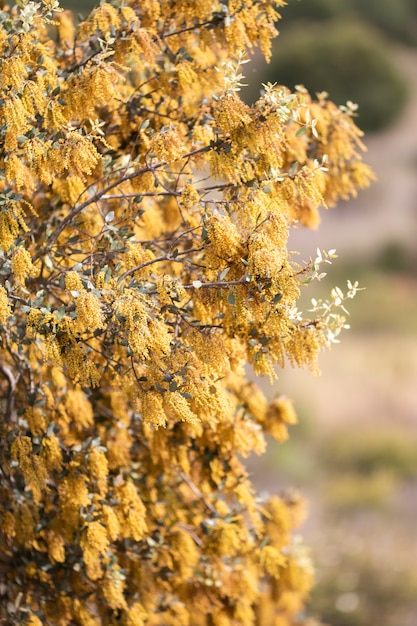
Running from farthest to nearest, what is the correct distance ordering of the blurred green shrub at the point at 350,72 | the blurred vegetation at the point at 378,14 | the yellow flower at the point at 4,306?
the blurred vegetation at the point at 378,14 < the blurred green shrub at the point at 350,72 < the yellow flower at the point at 4,306

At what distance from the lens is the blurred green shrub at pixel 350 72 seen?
111 ft

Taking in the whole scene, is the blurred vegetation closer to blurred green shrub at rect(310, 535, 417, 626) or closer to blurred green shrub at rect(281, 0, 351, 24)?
blurred green shrub at rect(281, 0, 351, 24)

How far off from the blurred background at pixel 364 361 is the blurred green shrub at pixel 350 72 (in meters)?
0.05

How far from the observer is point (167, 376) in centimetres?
460

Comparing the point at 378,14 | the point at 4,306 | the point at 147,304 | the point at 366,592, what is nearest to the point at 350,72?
the point at 378,14

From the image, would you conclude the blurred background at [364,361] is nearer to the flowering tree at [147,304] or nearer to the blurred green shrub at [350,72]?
the blurred green shrub at [350,72]

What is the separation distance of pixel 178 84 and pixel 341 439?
1171cm

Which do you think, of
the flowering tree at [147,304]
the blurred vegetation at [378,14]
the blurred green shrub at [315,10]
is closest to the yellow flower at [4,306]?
the flowering tree at [147,304]

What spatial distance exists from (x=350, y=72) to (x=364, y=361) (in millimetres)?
16119

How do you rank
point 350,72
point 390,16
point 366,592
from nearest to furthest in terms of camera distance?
point 366,592, point 350,72, point 390,16

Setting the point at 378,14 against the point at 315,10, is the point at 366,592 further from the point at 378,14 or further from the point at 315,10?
the point at 378,14

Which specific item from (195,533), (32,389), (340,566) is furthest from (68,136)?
(340,566)

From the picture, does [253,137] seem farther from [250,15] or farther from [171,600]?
[171,600]

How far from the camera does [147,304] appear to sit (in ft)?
15.2
